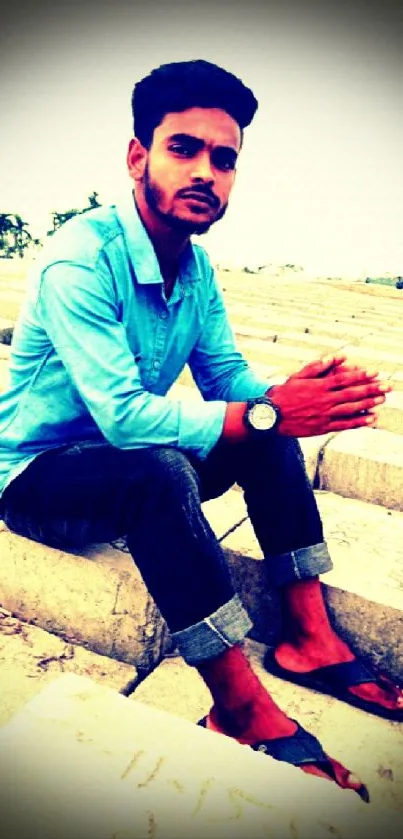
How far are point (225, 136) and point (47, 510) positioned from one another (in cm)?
93

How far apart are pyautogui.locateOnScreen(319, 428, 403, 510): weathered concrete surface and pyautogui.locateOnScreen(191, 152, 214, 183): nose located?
1.08m

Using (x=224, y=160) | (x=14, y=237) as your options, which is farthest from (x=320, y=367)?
(x=14, y=237)

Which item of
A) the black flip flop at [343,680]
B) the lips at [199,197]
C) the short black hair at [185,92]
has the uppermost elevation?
the short black hair at [185,92]

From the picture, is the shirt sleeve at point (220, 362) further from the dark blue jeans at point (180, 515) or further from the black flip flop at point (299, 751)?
the black flip flop at point (299, 751)

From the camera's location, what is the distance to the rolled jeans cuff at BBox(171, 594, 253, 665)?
44.6 inches

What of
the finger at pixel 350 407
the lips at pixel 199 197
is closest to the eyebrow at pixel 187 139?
the lips at pixel 199 197

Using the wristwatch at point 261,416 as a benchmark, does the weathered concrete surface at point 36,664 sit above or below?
below

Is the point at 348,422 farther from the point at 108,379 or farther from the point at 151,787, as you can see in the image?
the point at 151,787

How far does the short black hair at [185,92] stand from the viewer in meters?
1.35

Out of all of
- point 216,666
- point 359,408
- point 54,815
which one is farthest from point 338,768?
point 359,408

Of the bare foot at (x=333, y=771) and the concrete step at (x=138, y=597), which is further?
the concrete step at (x=138, y=597)

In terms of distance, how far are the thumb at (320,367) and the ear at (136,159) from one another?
628 mm

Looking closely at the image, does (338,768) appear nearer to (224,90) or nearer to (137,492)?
(137,492)

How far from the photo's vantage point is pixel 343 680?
1.32 meters
